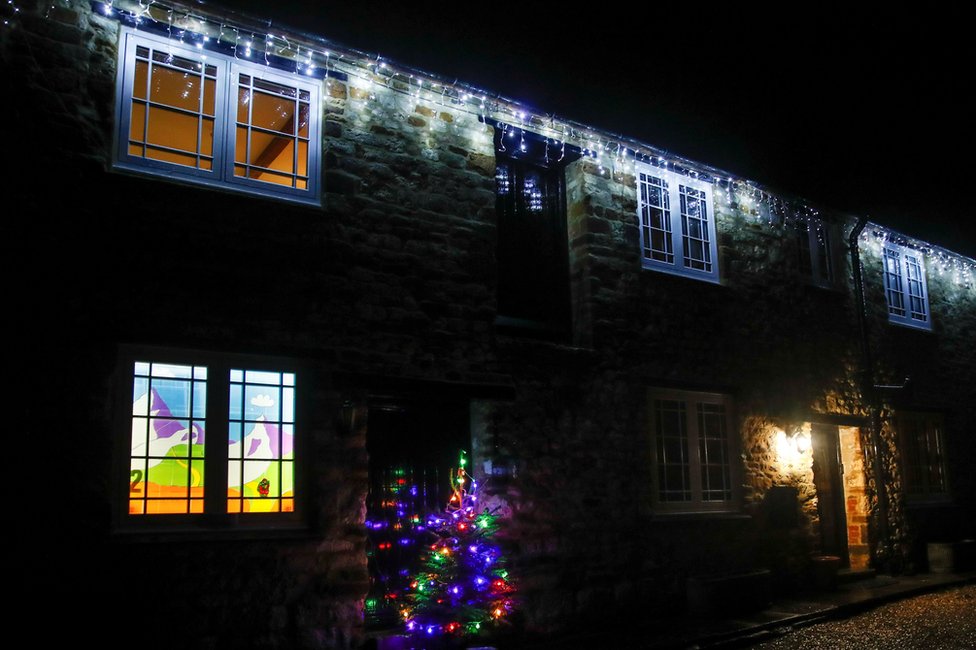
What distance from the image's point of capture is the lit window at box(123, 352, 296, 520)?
6.61m

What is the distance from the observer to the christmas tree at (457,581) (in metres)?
7.06

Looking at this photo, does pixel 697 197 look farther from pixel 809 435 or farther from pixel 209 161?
pixel 209 161

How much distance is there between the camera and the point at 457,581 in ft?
23.6

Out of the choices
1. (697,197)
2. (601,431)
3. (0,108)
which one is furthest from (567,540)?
(0,108)

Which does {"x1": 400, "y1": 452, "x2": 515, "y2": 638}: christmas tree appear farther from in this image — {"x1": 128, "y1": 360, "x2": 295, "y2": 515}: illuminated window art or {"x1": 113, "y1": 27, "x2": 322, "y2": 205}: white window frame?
{"x1": 113, "y1": 27, "x2": 322, "y2": 205}: white window frame

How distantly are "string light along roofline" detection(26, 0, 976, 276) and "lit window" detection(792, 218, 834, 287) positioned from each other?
40.7 inches

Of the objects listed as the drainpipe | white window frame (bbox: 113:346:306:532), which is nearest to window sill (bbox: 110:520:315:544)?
white window frame (bbox: 113:346:306:532)

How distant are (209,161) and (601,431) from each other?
5164 millimetres

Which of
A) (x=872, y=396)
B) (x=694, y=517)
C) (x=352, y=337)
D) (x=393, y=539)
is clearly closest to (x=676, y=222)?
(x=694, y=517)

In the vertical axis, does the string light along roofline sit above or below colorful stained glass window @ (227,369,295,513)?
above

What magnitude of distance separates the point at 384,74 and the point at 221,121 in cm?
183

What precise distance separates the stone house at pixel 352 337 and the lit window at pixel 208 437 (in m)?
0.02

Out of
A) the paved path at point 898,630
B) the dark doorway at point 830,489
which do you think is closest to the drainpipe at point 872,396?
the dark doorway at point 830,489

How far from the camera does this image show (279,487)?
23.7 ft
